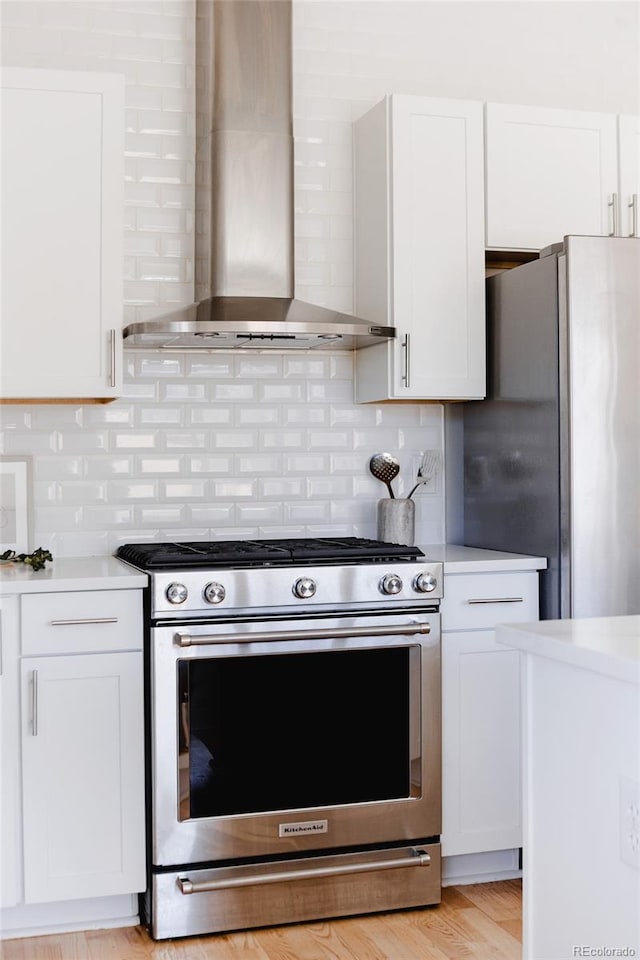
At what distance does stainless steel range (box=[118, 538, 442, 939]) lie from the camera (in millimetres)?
2783

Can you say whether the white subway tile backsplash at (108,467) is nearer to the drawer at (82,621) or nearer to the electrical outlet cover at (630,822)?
the drawer at (82,621)

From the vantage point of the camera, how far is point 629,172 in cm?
364

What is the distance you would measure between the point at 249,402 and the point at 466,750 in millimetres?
1346

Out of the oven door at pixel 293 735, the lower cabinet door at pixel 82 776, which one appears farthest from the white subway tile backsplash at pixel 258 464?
the lower cabinet door at pixel 82 776

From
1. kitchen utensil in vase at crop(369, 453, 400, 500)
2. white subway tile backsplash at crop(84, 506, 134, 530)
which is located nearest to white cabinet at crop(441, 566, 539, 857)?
kitchen utensil in vase at crop(369, 453, 400, 500)

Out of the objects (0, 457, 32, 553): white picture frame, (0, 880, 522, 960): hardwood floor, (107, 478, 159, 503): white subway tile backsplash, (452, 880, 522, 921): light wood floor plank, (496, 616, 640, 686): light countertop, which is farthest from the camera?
(107, 478, 159, 503): white subway tile backsplash

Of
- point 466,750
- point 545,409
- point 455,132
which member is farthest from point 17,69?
point 466,750

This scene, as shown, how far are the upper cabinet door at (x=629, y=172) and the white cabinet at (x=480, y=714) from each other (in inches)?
51.2

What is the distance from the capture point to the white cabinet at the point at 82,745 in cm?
→ 275

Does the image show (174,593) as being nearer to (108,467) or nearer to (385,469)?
(108,467)

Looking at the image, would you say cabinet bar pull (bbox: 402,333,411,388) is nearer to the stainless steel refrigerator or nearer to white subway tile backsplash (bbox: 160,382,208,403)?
the stainless steel refrigerator

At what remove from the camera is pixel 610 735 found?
5.02 feet

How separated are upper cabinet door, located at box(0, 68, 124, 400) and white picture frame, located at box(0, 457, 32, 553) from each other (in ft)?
1.15

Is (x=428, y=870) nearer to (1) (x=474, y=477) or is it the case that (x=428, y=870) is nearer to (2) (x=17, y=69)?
(1) (x=474, y=477)
